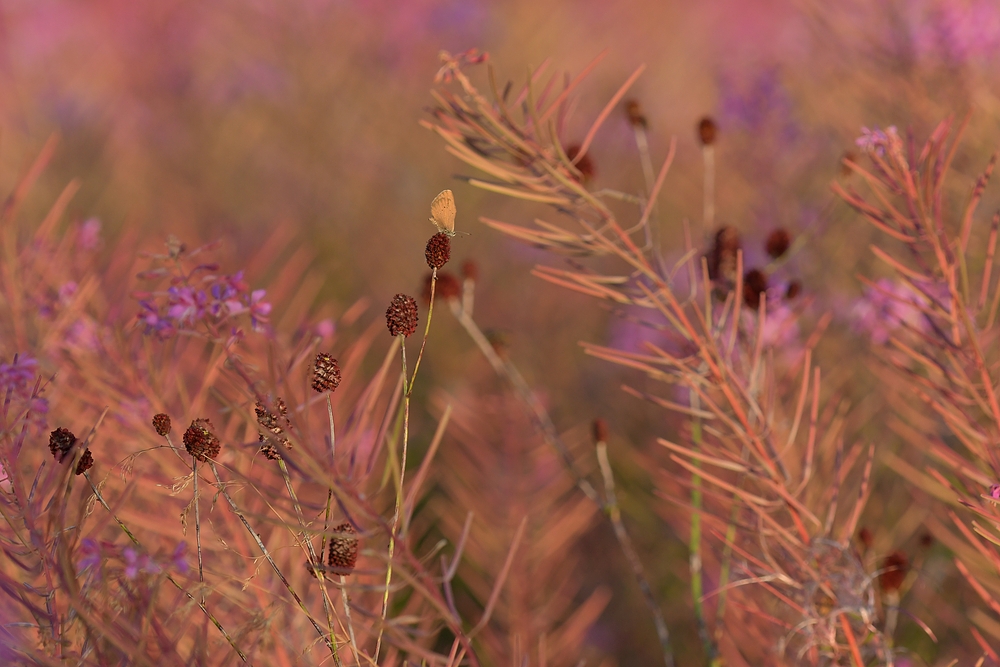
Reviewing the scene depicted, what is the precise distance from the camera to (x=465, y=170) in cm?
161

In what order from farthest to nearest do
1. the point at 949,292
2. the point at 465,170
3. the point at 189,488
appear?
the point at 465,170
the point at 189,488
the point at 949,292

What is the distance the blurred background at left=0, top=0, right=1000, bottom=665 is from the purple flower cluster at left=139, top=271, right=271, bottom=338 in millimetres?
303

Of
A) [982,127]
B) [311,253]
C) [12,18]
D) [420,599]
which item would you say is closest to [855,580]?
[420,599]

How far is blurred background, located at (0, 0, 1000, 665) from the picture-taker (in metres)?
0.78

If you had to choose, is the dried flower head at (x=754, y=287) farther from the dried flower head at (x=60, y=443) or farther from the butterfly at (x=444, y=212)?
the dried flower head at (x=60, y=443)

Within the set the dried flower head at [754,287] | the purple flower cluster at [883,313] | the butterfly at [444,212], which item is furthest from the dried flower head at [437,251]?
the purple flower cluster at [883,313]

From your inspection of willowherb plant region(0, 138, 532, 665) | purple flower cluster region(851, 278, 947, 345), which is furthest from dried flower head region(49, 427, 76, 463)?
purple flower cluster region(851, 278, 947, 345)

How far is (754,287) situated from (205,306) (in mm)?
293

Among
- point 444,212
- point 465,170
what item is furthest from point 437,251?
point 465,170

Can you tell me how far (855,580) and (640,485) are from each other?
1.72 feet

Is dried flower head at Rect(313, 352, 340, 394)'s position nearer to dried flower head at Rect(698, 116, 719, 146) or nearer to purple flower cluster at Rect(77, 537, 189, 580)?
purple flower cluster at Rect(77, 537, 189, 580)

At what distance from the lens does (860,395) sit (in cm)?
81

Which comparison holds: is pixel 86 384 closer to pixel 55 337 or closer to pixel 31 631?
pixel 55 337

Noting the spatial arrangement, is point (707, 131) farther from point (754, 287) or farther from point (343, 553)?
point (343, 553)
